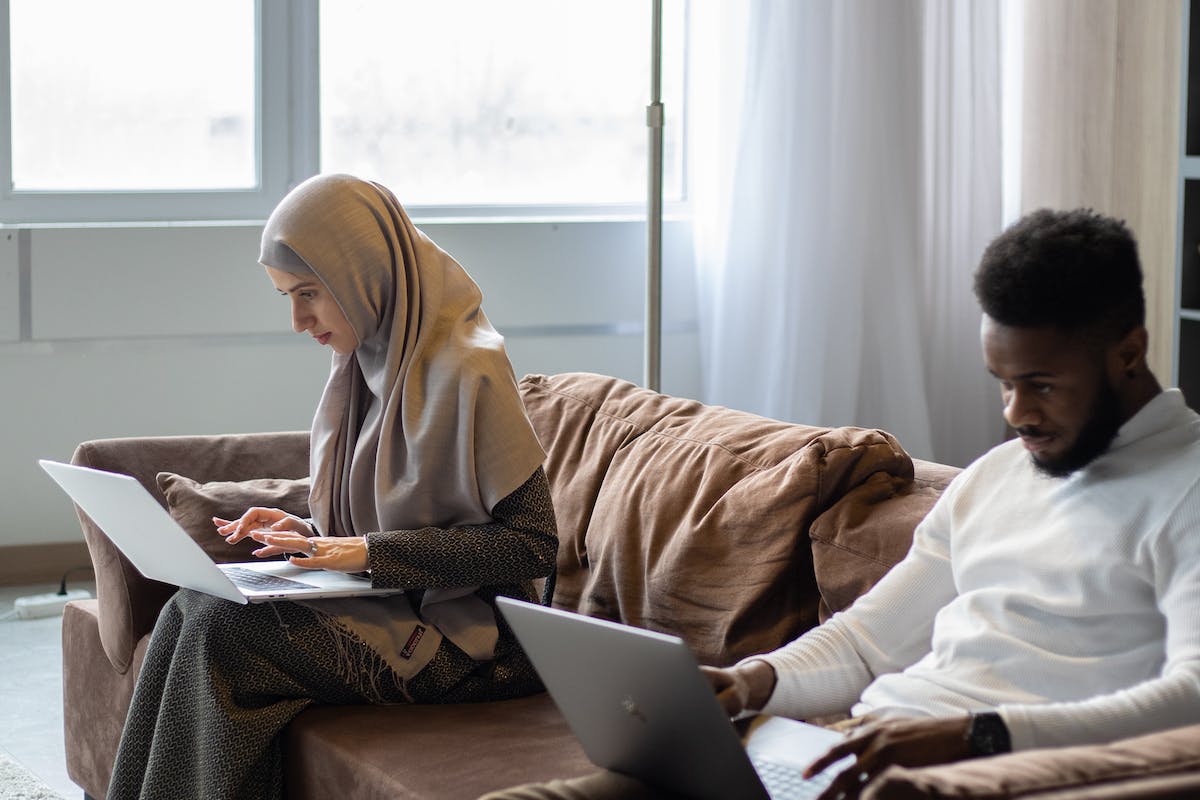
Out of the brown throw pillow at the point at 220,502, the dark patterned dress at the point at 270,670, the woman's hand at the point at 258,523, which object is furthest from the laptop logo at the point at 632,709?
the brown throw pillow at the point at 220,502

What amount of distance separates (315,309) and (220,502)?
421mm

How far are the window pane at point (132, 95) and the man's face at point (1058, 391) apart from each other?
3.20 meters

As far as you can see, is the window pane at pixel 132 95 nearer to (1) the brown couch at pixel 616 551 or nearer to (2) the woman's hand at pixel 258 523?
(1) the brown couch at pixel 616 551

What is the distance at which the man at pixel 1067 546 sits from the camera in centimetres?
133

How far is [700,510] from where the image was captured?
6.89 feet

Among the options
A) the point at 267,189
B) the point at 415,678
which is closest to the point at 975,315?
the point at 267,189

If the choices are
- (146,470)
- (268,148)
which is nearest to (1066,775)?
(146,470)

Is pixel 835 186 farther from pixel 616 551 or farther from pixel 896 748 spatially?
pixel 896 748

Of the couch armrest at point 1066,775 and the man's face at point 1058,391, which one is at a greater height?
the man's face at point 1058,391

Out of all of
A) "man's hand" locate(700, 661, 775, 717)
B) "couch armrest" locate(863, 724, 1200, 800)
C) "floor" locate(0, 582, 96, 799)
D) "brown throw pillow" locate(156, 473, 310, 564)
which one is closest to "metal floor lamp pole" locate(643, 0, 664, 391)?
"brown throw pillow" locate(156, 473, 310, 564)

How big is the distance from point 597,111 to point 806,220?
2.37 ft

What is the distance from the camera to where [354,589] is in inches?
78.4

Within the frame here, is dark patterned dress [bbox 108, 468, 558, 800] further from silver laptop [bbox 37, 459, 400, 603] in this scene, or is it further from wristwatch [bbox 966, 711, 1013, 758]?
wristwatch [bbox 966, 711, 1013, 758]

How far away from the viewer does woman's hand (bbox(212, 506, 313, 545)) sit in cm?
216
